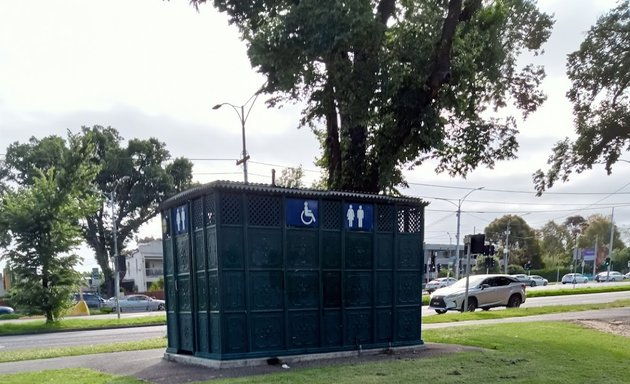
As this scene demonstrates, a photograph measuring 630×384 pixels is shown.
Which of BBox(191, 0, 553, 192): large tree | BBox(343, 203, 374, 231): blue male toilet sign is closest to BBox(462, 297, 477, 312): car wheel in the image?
BBox(191, 0, 553, 192): large tree

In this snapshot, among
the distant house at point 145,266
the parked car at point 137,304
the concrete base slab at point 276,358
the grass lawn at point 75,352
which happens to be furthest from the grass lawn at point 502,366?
the distant house at point 145,266

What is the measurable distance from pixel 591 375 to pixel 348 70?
737cm

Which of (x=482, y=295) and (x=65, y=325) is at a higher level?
(x=482, y=295)

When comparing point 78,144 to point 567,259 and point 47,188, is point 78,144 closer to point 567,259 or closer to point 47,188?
point 47,188

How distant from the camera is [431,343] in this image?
12820 mm

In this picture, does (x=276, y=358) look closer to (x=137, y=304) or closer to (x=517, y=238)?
(x=137, y=304)

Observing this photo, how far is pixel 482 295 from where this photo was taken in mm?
25422

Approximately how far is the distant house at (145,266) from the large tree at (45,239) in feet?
183

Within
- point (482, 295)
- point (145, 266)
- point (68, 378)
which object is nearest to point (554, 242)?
point (145, 266)

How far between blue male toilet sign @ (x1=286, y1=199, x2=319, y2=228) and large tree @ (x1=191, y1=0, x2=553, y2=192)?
320cm

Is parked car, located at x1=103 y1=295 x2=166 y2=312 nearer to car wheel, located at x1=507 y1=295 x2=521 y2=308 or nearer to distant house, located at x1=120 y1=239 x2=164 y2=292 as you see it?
car wheel, located at x1=507 y1=295 x2=521 y2=308

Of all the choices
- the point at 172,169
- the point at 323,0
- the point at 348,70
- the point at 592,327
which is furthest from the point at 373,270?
the point at 172,169

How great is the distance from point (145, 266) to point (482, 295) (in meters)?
62.2

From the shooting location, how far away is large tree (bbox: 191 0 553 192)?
12.2 m
